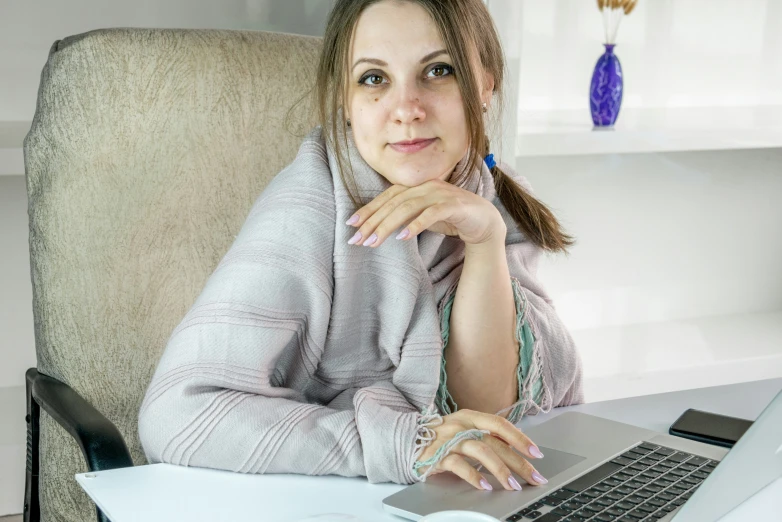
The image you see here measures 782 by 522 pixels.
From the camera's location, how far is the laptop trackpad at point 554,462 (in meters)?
0.87

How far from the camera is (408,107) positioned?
105 centimetres

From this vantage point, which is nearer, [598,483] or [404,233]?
[598,483]

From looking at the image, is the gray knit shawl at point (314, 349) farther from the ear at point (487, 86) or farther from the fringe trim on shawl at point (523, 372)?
the ear at point (487, 86)

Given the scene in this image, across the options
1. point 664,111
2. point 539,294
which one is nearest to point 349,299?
point 539,294

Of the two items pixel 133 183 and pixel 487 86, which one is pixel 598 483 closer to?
pixel 487 86

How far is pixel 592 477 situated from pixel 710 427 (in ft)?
0.75

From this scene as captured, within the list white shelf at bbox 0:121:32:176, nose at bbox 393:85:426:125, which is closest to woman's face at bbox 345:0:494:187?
nose at bbox 393:85:426:125

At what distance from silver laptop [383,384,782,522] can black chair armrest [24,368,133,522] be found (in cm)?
38

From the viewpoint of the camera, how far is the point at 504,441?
2.95 feet

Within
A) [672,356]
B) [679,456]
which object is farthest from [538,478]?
[672,356]

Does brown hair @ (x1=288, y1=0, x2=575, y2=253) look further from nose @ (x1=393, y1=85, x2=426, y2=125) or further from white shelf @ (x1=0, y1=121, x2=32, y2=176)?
white shelf @ (x1=0, y1=121, x2=32, y2=176)

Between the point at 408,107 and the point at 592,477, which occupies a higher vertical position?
the point at 408,107

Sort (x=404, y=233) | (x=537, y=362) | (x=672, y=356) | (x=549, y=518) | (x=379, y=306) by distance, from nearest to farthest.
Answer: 1. (x=549, y=518)
2. (x=404, y=233)
3. (x=379, y=306)
4. (x=537, y=362)
5. (x=672, y=356)

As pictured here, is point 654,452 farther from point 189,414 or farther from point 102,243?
point 102,243
